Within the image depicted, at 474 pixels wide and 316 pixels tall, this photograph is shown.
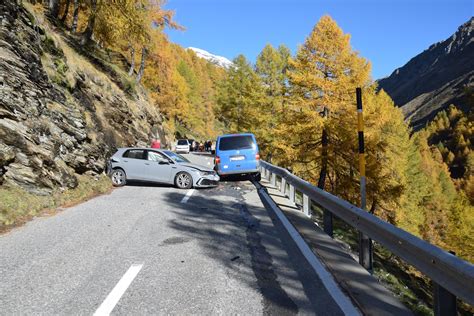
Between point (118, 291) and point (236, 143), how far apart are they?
470 inches

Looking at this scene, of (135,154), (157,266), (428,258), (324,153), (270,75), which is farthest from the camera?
(270,75)

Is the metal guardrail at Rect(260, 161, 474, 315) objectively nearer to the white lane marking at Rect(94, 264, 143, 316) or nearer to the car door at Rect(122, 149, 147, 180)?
the white lane marking at Rect(94, 264, 143, 316)

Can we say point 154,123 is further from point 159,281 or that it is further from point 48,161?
point 159,281

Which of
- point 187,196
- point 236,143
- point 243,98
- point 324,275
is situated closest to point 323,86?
point 236,143

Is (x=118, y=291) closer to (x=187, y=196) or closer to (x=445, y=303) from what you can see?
(x=445, y=303)

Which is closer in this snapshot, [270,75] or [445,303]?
[445,303]

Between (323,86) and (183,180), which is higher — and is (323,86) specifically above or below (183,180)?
above

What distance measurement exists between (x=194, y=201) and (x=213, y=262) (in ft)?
17.7

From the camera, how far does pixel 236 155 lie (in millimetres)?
15641

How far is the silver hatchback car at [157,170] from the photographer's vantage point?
13.5 m

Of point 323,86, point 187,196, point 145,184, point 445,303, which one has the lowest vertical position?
point 445,303

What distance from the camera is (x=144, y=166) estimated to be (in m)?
14.0

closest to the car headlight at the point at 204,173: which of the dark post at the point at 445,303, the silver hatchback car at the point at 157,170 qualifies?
the silver hatchback car at the point at 157,170

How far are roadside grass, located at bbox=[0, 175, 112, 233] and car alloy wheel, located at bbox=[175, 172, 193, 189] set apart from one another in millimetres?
2922
